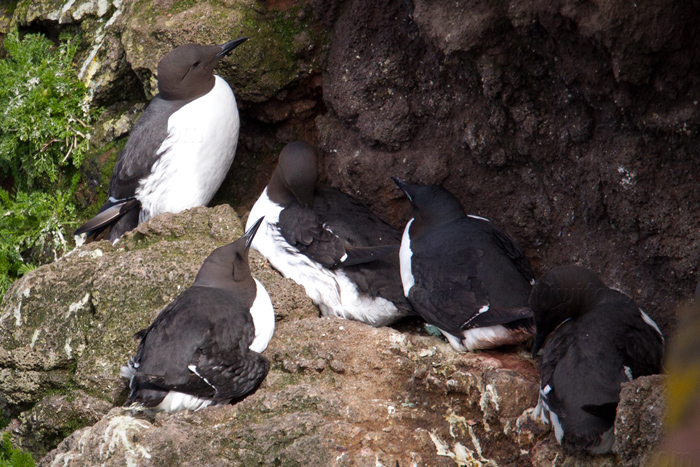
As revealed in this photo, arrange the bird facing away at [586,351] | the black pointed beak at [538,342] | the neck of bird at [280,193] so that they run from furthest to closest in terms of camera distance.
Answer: the neck of bird at [280,193]
the black pointed beak at [538,342]
the bird facing away at [586,351]

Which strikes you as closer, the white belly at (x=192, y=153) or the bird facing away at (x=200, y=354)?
the bird facing away at (x=200, y=354)

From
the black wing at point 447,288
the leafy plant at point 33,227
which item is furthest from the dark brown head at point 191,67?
the black wing at point 447,288

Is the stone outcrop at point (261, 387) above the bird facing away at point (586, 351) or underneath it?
underneath

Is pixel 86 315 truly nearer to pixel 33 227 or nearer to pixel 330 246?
pixel 330 246

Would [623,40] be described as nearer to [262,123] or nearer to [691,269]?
[691,269]

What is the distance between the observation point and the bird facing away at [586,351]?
3137 mm

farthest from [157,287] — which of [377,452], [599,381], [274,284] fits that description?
[599,381]

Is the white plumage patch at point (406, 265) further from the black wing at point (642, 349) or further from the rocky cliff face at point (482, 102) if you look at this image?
the black wing at point (642, 349)

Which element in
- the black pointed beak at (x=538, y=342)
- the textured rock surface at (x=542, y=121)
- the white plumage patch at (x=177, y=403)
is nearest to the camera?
the textured rock surface at (x=542, y=121)

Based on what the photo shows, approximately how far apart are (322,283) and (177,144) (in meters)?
1.54

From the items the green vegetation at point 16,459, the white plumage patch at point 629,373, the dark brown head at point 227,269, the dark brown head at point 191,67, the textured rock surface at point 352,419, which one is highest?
the dark brown head at point 191,67

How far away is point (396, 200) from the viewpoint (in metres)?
5.45

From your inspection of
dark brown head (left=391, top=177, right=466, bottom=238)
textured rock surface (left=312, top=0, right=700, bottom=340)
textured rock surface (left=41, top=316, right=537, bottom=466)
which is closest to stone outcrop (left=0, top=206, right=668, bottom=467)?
textured rock surface (left=41, top=316, right=537, bottom=466)

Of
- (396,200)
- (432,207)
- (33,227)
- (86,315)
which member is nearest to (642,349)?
(432,207)
